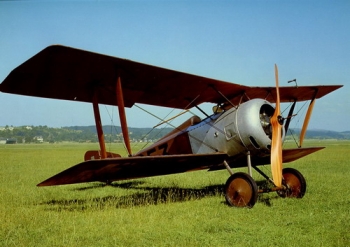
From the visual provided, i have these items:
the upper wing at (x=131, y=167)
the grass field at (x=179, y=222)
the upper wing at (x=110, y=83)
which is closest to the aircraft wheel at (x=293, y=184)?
the grass field at (x=179, y=222)

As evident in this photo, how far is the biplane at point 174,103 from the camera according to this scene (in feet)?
21.5

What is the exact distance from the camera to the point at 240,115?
305 inches

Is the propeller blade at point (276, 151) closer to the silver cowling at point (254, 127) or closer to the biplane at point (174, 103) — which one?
the biplane at point (174, 103)

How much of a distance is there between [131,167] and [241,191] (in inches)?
92.4

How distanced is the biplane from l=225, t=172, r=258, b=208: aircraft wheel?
0.02 m

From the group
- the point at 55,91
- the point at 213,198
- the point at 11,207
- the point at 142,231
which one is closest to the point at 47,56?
the point at 55,91

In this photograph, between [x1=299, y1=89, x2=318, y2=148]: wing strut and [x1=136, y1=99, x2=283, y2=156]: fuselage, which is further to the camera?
[x1=299, y1=89, x2=318, y2=148]: wing strut

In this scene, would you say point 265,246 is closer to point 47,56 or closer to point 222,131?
point 222,131

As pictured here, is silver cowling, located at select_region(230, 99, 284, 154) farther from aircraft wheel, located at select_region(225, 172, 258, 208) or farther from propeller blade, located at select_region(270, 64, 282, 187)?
aircraft wheel, located at select_region(225, 172, 258, 208)

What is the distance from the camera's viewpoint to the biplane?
257 inches

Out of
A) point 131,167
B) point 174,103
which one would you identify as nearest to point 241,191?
point 131,167

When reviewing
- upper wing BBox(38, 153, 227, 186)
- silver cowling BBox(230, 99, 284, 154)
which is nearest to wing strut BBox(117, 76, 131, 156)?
upper wing BBox(38, 153, 227, 186)

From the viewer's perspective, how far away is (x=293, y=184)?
867 centimetres

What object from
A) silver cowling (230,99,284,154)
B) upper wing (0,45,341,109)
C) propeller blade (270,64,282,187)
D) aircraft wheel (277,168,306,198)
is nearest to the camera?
upper wing (0,45,341,109)
